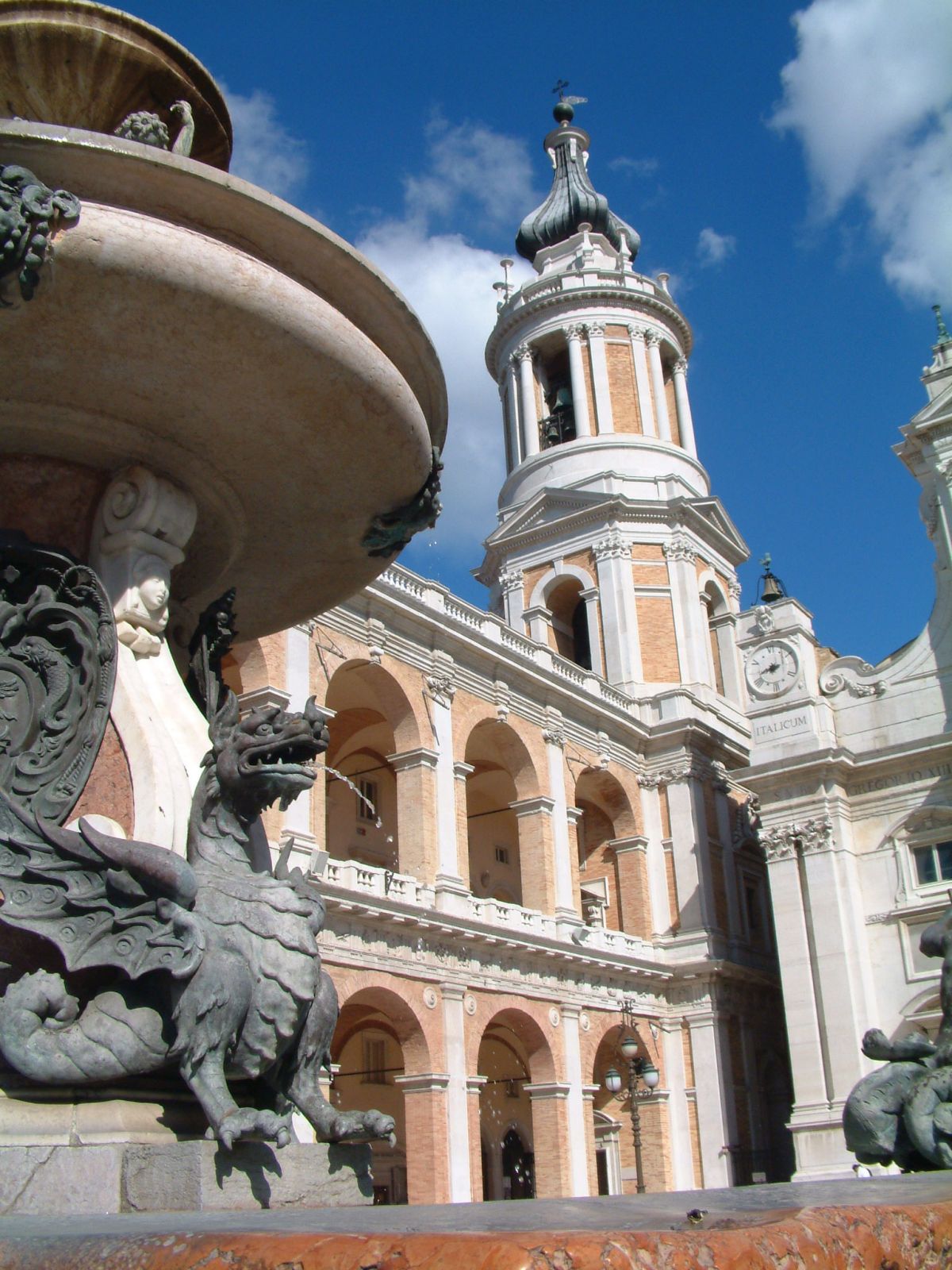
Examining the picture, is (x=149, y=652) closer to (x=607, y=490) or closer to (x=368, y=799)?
(x=368, y=799)

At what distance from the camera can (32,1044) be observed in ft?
9.96

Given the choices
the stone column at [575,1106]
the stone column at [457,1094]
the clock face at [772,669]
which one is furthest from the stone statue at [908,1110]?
the clock face at [772,669]

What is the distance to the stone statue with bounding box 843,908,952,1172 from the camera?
185 inches

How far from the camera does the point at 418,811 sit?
21219 millimetres

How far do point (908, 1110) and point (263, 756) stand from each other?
9.55 ft

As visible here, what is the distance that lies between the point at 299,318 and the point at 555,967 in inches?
815

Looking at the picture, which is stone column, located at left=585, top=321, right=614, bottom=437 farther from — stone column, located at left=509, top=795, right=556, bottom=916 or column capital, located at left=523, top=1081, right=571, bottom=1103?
column capital, located at left=523, top=1081, right=571, bottom=1103

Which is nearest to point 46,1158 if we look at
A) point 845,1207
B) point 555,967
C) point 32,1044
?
point 32,1044

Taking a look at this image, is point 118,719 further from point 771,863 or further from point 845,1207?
point 771,863

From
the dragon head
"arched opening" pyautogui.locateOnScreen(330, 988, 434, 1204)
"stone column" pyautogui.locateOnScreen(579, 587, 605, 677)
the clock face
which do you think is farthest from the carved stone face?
"stone column" pyautogui.locateOnScreen(579, 587, 605, 677)

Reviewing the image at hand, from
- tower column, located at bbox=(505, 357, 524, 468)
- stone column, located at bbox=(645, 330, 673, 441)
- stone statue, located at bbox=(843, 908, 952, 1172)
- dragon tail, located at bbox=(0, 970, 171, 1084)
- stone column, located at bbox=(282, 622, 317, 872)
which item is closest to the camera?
dragon tail, located at bbox=(0, 970, 171, 1084)

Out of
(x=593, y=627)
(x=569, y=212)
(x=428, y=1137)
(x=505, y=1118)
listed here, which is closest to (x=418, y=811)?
(x=428, y=1137)

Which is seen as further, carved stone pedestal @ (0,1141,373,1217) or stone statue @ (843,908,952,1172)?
stone statue @ (843,908,952,1172)

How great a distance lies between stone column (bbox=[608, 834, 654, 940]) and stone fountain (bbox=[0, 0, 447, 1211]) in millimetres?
23716
